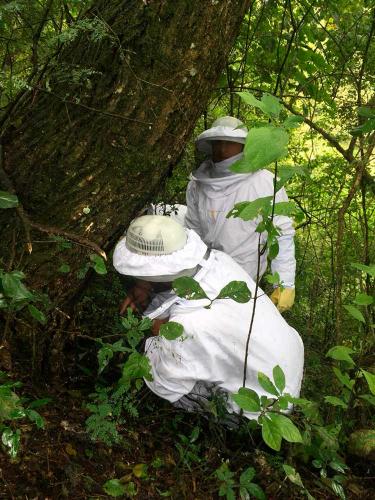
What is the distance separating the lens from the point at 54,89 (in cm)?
214

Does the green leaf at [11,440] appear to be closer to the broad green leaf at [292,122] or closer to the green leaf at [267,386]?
the green leaf at [267,386]

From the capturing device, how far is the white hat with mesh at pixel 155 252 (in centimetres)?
223

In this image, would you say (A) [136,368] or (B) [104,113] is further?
(B) [104,113]

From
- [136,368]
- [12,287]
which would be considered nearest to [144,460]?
[136,368]

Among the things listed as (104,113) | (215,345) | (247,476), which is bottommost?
(247,476)

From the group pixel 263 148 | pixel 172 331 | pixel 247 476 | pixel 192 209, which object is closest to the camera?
pixel 263 148

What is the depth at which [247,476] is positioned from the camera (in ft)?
7.22

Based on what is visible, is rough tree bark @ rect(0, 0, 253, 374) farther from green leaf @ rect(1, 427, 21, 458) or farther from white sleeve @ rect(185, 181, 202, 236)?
white sleeve @ rect(185, 181, 202, 236)

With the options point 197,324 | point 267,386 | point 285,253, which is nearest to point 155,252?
point 197,324

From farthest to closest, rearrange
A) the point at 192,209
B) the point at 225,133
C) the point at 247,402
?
the point at 192,209 < the point at 225,133 < the point at 247,402

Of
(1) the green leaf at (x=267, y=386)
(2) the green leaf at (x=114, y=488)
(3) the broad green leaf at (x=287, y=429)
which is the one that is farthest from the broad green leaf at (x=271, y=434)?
(2) the green leaf at (x=114, y=488)

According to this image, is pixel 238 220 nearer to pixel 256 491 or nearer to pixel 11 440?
pixel 256 491

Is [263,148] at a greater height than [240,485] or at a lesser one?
greater

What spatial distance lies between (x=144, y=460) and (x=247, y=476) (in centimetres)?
53
